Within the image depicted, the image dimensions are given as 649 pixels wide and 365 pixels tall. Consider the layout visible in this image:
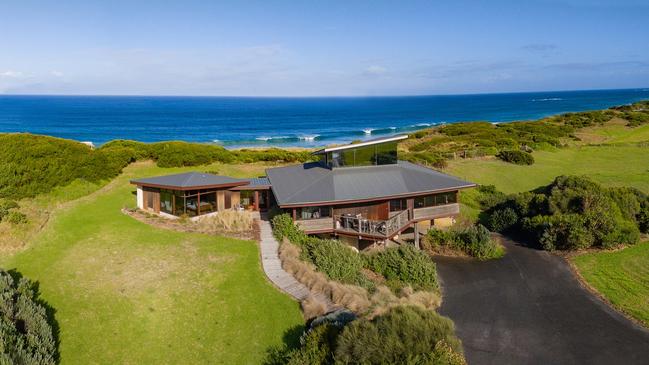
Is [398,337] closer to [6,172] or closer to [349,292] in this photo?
[349,292]

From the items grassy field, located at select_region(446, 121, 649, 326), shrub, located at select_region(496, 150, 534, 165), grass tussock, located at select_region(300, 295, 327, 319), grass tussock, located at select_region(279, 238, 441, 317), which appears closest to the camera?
grass tussock, located at select_region(300, 295, 327, 319)

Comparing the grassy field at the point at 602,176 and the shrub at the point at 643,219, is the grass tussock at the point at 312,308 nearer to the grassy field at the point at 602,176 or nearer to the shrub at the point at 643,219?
the grassy field at the point at 602,176

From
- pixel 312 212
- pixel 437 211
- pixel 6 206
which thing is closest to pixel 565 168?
pixel 437 211

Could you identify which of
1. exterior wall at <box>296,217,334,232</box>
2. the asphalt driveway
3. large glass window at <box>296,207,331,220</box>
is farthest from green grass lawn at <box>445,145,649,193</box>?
exterior wall at <box>296,217,334,232</box>

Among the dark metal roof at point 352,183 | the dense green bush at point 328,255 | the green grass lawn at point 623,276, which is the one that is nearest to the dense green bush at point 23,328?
the dense green bush at point 328,255

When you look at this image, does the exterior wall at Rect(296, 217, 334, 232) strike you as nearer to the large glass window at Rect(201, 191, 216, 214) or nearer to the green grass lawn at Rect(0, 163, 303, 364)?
the green grass lawn at Rect(0, 163, 303, 364)

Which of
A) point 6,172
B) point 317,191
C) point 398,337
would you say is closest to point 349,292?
point 398,337
